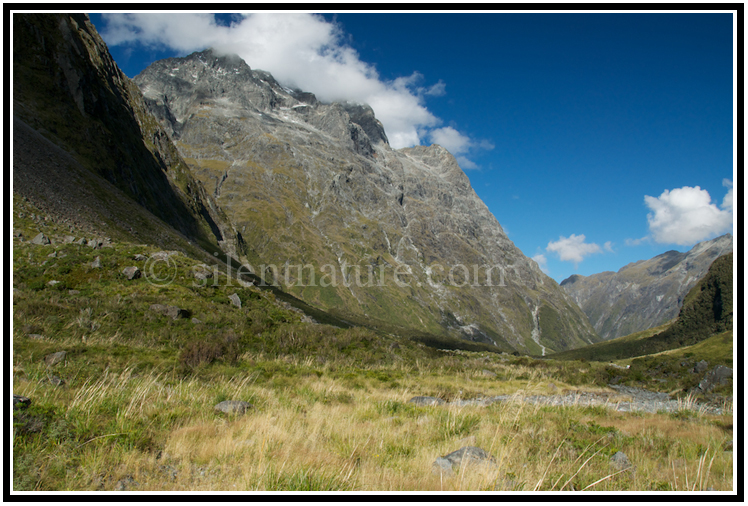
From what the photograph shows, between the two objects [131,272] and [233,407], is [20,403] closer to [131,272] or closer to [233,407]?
[233,407]

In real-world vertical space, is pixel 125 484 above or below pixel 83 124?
below

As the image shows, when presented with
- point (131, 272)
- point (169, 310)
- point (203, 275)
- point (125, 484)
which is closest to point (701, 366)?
point (125, 484)

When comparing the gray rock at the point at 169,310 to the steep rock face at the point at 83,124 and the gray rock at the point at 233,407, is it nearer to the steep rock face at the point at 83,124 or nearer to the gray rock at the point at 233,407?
the gray rock at the point at 233,407

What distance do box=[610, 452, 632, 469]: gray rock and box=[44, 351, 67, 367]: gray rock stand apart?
1407cm

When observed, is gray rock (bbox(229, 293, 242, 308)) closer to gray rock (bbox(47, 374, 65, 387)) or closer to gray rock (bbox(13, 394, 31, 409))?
gray rock (bbox(47, 374, 65, 387))

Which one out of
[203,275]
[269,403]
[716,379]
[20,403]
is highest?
[203,275]

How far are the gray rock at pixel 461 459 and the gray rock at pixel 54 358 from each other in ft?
38.3

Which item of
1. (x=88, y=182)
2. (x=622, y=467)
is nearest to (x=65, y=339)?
(x=622, y=467)

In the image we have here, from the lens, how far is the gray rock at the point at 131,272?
69.6 feet

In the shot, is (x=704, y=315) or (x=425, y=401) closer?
(x=425, y=401)

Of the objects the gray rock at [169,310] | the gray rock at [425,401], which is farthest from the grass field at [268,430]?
the gray rock at [169,310]

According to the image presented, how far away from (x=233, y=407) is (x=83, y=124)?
90.2m

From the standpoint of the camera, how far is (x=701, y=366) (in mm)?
26625
